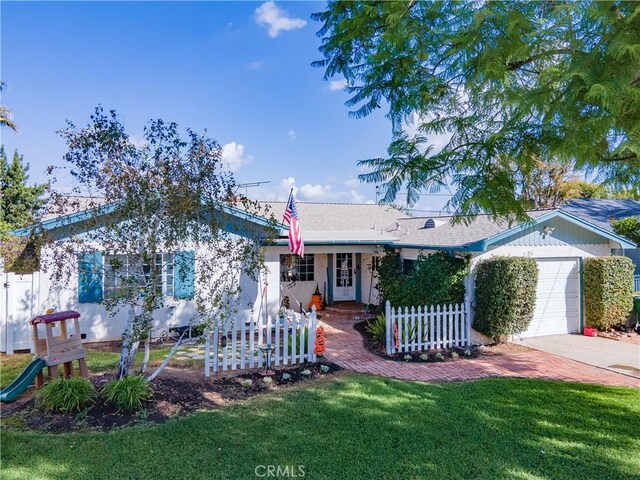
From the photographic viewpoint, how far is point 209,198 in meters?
6.40

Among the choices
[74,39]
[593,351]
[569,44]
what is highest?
[74,39]

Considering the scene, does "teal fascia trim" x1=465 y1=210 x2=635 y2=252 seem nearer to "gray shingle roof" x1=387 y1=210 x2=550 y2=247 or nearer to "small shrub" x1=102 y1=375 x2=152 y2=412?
"gray shingle roof" x1=387 y1=210 x2=550 y2=247

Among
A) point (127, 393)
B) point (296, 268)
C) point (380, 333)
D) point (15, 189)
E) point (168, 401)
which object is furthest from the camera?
point (15, 189)

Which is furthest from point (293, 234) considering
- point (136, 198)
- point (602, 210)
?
point (602, 210)

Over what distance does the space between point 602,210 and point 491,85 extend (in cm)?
1964

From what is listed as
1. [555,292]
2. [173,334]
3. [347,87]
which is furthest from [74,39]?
[555,292]

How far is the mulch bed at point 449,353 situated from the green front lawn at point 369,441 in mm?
2290

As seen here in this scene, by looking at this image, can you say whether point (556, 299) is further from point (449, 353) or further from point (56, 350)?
point (56, 350)

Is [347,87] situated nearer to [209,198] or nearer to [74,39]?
[209,198]

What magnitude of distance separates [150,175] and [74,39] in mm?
4579

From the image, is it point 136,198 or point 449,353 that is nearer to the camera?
point 136,198

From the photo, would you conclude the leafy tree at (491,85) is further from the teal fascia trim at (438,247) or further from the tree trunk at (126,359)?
the teal fascia trim at (438,247)

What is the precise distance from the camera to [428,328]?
956 centimetres

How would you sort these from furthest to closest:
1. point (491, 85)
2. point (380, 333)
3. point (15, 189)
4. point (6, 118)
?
point (15, 189) → point (6, 118) → point (380, 333) → point (491, 85)
